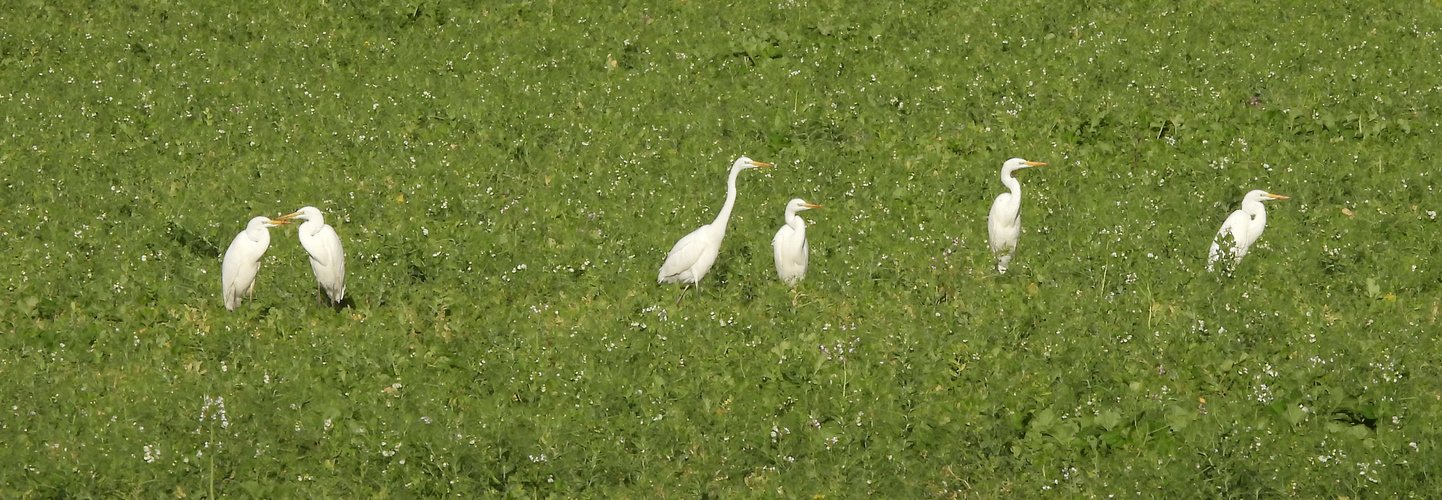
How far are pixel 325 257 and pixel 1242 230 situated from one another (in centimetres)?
752

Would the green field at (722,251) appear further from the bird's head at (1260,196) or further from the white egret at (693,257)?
the bird's head at (1260,196)

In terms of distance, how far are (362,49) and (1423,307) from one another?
1187 centimetres

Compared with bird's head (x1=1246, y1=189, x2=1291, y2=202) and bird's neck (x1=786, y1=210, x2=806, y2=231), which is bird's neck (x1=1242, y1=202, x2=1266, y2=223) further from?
bird's neck (x1=786, y1=210, x2=806, y2=231)

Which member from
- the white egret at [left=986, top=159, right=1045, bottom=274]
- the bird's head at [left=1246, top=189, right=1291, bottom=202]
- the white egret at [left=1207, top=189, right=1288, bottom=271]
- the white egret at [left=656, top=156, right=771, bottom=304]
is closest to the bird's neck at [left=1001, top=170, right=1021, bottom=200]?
the white egret at [left=986, top=159, right=1045, bottom=274]

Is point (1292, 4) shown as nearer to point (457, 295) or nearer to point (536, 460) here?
point (457, 295)

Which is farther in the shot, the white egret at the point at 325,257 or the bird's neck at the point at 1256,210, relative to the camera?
the bird's neck at the point at 1256,210

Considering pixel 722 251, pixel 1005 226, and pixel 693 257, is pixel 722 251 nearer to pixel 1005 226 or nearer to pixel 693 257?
pixel 693 257

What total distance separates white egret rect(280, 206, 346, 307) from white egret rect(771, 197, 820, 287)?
11.6 feet

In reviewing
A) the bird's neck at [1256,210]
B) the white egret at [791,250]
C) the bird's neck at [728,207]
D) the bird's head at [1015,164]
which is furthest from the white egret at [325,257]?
the bird's neck at [1256,210]

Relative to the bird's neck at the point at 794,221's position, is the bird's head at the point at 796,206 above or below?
above

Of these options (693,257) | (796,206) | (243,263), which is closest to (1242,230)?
(796,206)

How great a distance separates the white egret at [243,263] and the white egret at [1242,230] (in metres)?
7.64

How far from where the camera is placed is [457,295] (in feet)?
37.1

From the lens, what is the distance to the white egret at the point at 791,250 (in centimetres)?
1122
